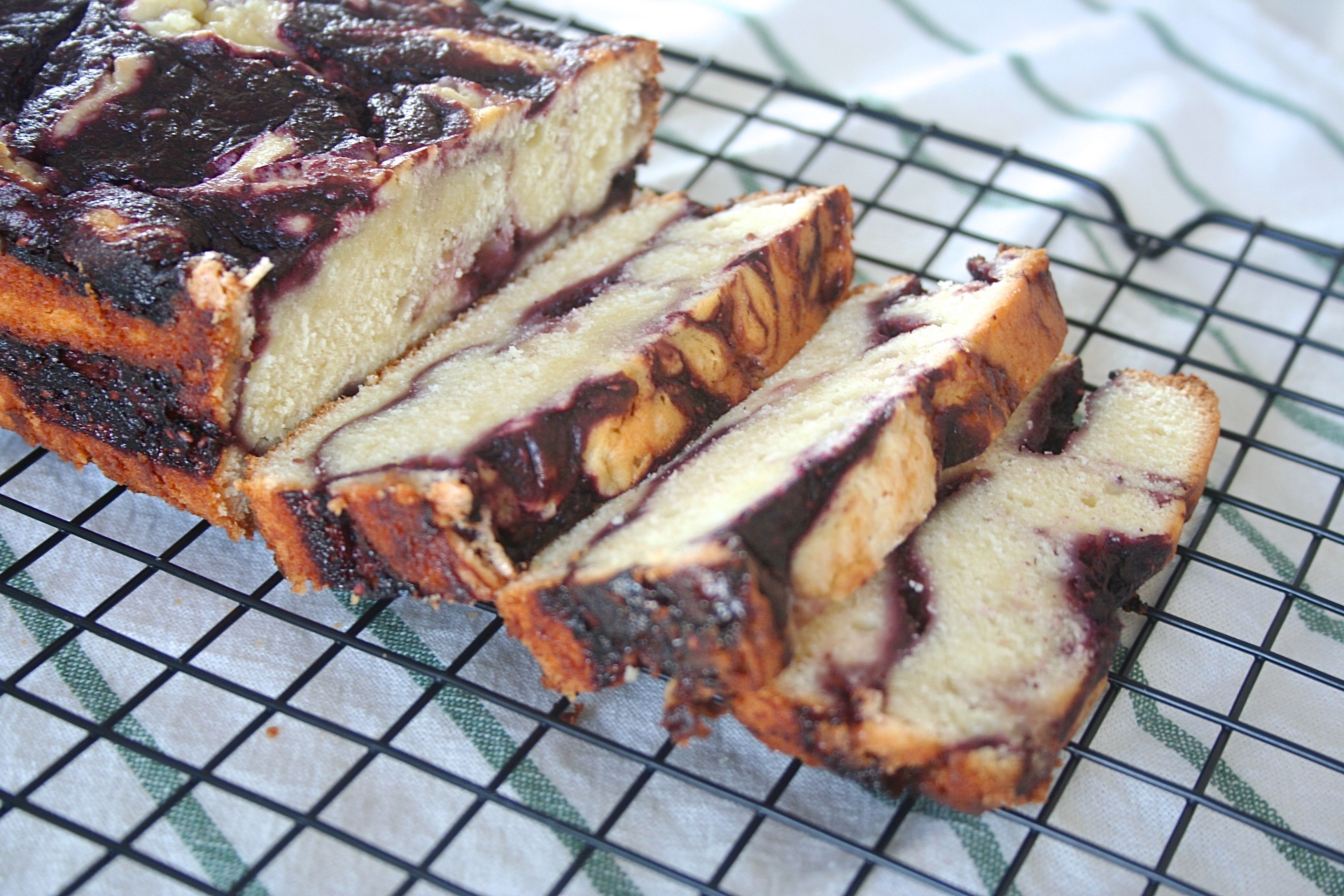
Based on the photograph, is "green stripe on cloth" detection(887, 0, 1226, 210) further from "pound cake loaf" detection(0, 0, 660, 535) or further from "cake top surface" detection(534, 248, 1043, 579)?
"pound cake loaf" detection(0, 0, 660, 535)

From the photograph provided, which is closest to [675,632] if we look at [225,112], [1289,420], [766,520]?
[766,520]

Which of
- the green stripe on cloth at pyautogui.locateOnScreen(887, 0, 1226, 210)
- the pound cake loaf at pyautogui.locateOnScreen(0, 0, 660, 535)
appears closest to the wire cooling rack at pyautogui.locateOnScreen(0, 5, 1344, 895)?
the pound cake loaf at pyautogui.locateOnScreen(0, 0, 660, 535)

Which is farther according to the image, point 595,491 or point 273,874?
point 595,491

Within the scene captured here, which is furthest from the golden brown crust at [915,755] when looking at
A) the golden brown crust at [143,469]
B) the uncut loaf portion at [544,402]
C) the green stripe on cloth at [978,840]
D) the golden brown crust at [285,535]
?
the golden brown crust at [143,469]

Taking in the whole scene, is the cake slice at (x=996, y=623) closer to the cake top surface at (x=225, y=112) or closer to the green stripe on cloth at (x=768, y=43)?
the cake top surface at (x=225, y=112)

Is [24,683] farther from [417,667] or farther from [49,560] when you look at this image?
[417,667]

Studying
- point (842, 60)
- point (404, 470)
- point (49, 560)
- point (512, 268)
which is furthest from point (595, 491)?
point (842, 60)

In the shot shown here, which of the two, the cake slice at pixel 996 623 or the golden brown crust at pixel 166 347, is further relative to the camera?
the golden brown crust at pixel 166 347
